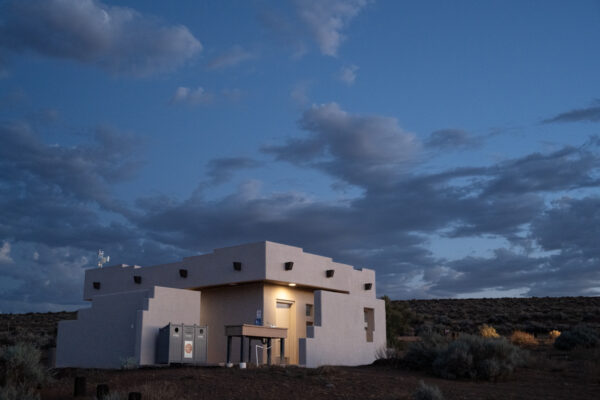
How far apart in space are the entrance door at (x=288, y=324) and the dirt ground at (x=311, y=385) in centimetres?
476

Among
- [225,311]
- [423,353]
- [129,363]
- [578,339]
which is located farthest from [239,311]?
[578,339]

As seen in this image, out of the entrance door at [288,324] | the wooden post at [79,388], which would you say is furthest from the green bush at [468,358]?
the wooden post at [79,388]

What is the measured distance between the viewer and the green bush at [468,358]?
1529 centimetres

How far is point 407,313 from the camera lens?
36.3m

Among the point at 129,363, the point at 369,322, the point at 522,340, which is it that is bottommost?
the point at 129,363

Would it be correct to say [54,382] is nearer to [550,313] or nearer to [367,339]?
[367,339]

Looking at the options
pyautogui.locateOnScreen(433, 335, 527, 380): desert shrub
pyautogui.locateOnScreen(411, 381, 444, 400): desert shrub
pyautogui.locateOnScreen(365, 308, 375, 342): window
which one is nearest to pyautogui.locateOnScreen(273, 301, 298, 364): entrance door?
pyautogui.locateOnScreen(365, 308, 375, 342): window

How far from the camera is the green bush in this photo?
50.2ft

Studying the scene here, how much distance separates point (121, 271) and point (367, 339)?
9947 mm

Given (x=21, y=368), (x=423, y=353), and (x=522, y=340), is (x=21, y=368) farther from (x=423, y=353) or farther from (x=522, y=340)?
(x=522, y=340)

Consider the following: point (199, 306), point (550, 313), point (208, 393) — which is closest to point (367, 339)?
point (199, 306)

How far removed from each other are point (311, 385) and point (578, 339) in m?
13.3

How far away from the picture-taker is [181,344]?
17.3 m

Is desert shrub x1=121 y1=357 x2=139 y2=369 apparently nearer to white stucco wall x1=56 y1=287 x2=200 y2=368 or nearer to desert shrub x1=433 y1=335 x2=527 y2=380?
white stucco wall x1=56 y1=287 x2=200 y2=368
